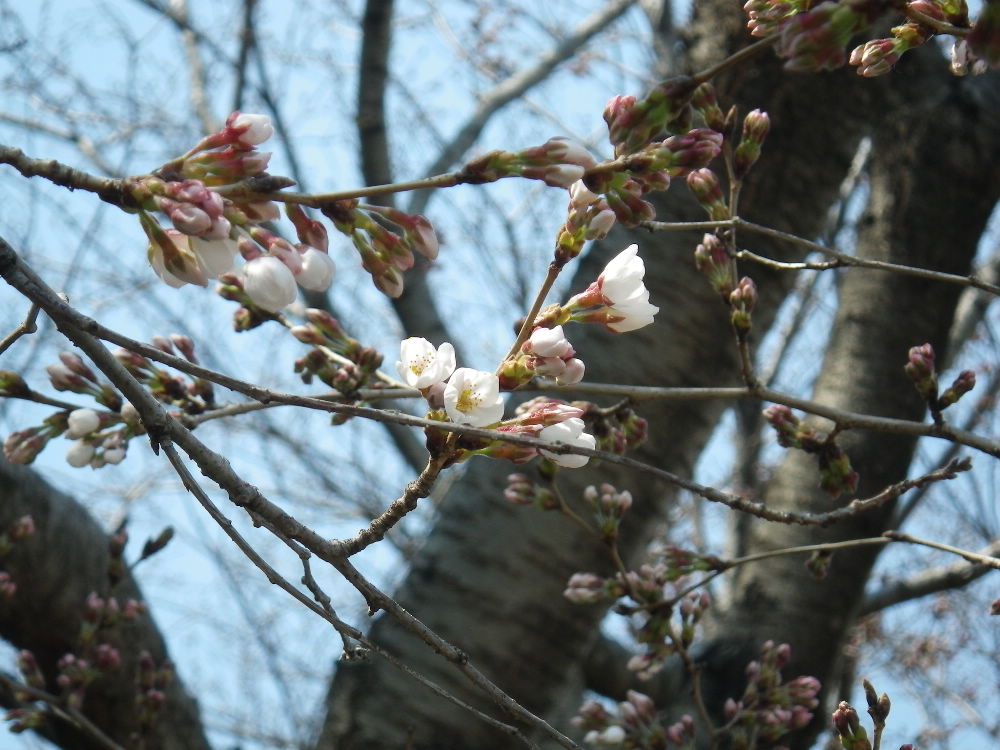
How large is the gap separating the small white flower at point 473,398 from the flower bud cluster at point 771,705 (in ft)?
2.80

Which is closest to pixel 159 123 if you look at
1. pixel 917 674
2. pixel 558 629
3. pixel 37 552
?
pixel 37 552

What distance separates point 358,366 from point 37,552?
3.44ft

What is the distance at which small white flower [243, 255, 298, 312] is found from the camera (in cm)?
83

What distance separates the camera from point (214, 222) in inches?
29.0

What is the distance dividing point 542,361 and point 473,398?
0.08m

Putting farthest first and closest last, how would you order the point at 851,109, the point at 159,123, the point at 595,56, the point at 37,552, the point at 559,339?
the point at 595,56
the point at 159,123
the point at 851,109
the point at 37,552
the point at 559,339

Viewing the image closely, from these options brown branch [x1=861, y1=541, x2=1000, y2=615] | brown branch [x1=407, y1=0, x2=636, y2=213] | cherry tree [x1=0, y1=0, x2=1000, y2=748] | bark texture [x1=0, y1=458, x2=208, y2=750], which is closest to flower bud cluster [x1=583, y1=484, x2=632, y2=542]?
cherry tree [x1=0, y1=0, x2=1000, y2=748]

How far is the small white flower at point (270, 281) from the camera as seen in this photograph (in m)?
0.83

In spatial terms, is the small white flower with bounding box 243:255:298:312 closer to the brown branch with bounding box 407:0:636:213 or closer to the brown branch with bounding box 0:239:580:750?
the brown branch with bounding box 0:239:580:750

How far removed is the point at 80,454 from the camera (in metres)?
1.20

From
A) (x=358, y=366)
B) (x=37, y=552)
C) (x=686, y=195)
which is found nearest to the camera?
(x=358, y=366)

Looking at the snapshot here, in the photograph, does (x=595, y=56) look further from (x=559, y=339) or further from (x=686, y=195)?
(x=559, y=339)

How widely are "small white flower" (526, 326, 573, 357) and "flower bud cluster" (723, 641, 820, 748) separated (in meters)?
0.83

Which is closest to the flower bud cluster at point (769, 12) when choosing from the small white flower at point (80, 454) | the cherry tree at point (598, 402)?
the cherry tree at point (598, 402)
